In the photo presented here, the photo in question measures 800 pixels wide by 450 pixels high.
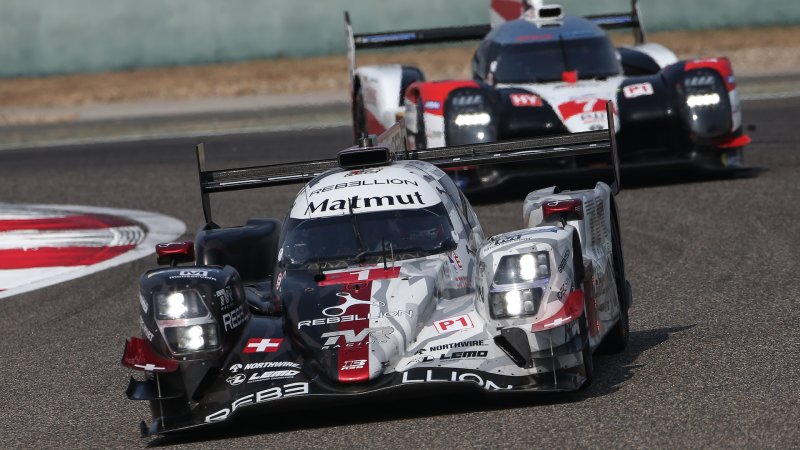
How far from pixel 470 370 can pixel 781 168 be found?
33.1 feet

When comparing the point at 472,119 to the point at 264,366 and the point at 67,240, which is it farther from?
the point at 264,366

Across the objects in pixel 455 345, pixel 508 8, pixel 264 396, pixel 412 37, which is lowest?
pixel 264 396

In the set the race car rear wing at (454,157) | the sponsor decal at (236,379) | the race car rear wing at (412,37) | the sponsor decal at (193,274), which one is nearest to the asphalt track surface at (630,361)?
the sponsor decal at (236,379)

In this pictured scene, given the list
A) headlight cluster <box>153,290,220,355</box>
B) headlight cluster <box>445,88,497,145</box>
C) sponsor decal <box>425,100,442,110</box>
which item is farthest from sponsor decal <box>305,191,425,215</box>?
sponsor decal <box>425,100,442,110</box>

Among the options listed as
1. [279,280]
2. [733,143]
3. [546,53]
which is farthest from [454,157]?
[546,53]

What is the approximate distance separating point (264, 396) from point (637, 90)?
8969 mm

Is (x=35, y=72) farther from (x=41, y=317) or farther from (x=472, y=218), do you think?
(x=472, y=218)

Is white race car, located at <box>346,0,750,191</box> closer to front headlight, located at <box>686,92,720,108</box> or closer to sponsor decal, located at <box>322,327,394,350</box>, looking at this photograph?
front headlight, located at <box>686,92,720,108</box>

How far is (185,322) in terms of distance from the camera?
287 inches

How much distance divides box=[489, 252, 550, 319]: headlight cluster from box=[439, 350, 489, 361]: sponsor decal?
19cm

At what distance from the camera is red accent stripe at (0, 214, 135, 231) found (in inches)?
596

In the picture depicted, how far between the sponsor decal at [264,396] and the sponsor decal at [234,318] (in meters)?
0.44

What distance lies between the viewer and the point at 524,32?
1697 centimetres

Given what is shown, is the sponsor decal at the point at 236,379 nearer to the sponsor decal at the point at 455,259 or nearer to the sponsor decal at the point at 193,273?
the sponsor decal at the point at 193,273
